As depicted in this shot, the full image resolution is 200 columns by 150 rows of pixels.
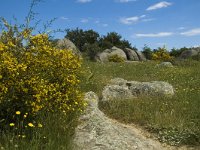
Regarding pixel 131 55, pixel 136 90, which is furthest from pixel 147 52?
pixel 136 90

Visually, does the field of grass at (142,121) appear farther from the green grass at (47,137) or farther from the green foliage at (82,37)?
the green foliage at (82,37)

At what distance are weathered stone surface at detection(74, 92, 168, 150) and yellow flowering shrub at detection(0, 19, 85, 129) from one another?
349 mm

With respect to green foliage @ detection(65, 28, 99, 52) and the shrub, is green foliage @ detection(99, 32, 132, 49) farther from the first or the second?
the shrub

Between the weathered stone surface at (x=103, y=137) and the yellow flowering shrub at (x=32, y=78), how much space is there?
35 cm

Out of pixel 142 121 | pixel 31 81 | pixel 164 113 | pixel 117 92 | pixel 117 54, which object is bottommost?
pixel 142 121

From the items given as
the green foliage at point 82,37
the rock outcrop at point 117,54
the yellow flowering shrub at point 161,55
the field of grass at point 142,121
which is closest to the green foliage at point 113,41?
the green foliage at point 82,37

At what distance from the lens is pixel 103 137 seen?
7.11 m

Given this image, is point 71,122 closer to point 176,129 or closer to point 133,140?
point 133,140

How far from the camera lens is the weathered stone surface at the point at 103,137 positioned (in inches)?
270

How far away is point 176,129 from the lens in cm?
831

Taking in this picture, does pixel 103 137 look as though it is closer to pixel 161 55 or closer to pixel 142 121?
pixel 142 121

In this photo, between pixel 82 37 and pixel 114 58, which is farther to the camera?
pixel 82 37

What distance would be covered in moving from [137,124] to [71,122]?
205 cm

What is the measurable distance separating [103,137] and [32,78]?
1.64 m
